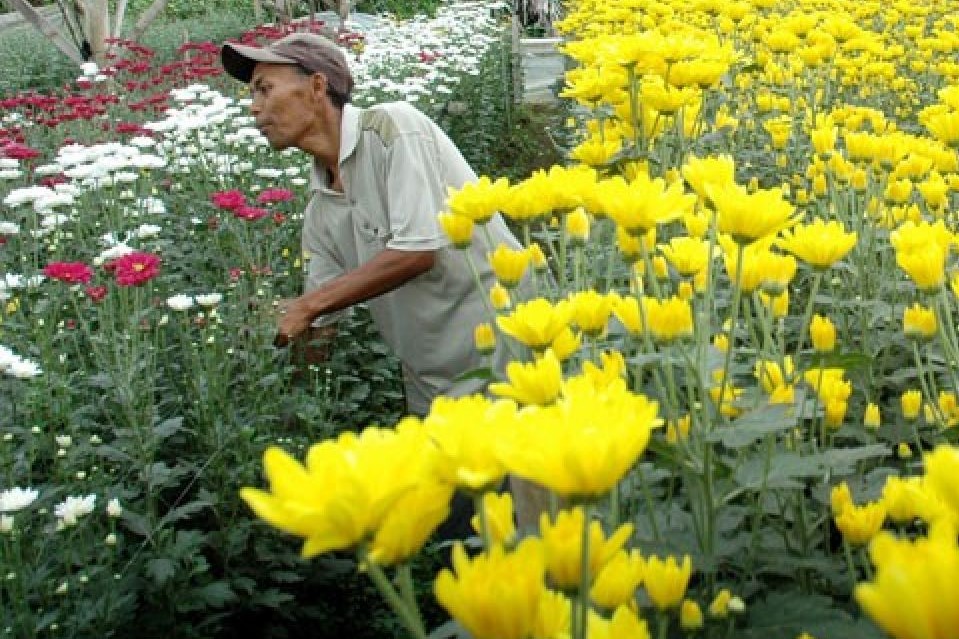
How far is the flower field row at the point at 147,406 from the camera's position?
2324mm

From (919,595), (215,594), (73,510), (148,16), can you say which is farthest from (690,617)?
(148,16)

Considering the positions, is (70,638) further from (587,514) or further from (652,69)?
(587,514)

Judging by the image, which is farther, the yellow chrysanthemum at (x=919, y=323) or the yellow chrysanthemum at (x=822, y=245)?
the yellow chrysanthemum at (x=919, y=323)

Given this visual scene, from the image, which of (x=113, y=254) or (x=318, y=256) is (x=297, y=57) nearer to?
(x=318, y=256)

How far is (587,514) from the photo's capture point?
796 millimetres

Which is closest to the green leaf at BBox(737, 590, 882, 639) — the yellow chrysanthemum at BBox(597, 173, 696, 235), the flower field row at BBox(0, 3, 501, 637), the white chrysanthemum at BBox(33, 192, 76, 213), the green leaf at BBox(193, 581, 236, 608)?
the yellow chrysanthemum at BBox(597, 173, 696, 235)

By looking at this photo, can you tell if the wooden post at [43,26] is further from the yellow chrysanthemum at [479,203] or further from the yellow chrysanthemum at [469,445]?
the yellow chrysanthemum at [469,445]

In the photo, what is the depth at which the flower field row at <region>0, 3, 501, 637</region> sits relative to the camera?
2.32 meters

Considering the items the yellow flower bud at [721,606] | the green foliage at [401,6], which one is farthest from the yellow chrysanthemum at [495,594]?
the green foliage at [401,6]

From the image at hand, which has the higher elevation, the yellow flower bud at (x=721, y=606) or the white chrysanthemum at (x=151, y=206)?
the yellow flower bud at (x=721, y=606)

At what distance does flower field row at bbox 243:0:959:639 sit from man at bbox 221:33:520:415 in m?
0.69

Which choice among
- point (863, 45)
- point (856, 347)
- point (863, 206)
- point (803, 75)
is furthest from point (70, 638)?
point (803, 75)

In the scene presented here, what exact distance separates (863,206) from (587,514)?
5.94 ft

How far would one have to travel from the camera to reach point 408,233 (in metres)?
3.19
